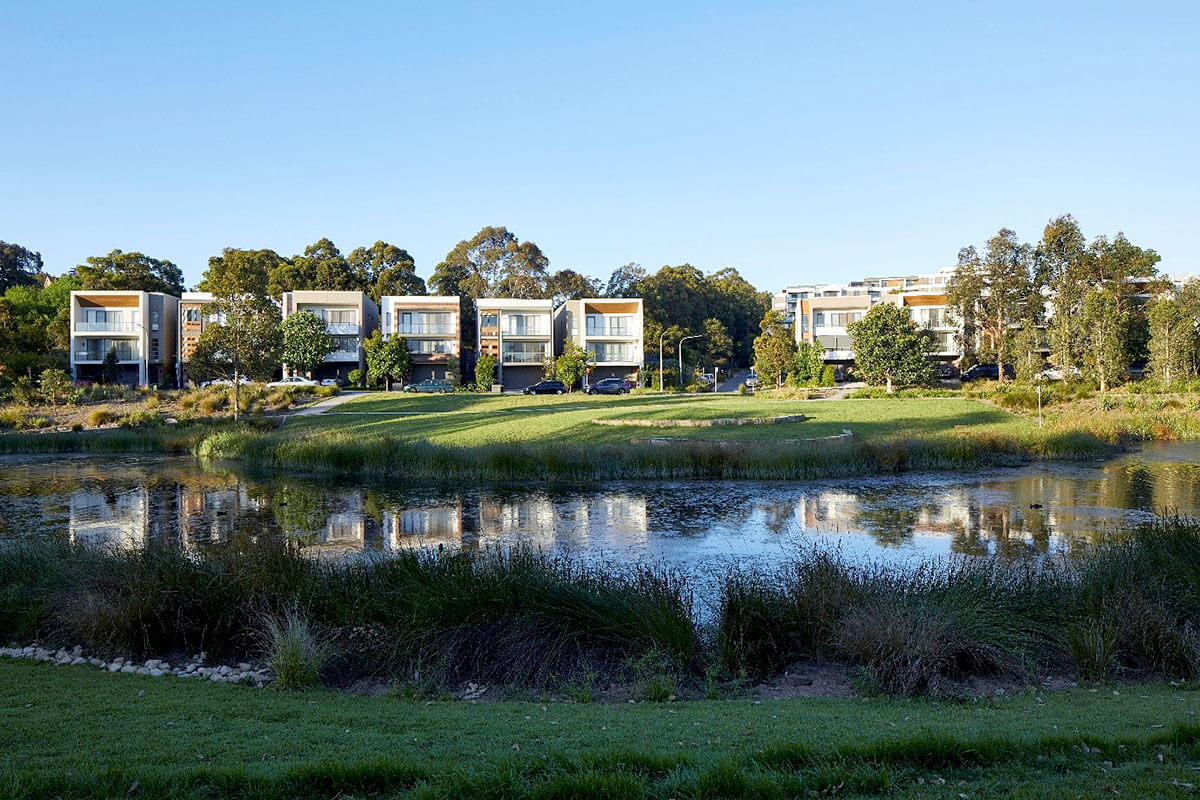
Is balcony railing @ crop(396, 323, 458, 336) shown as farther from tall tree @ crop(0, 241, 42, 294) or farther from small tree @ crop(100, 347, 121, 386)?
tall tree @ crop(0, 241, 42, 294)

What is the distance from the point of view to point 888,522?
1930 centimetres

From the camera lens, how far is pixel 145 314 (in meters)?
73.1

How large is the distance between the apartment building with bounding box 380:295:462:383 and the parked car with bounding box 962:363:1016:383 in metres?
44.4

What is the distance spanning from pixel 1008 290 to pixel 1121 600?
72.0m

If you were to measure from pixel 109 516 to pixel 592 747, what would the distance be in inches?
765

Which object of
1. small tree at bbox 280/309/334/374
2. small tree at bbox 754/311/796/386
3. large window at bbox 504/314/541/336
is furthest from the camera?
large window at bbox 504/314/541/336

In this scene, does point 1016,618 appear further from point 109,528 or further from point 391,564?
point 109,528

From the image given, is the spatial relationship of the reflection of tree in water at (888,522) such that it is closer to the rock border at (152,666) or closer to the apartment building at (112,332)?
the rock border at (152,666)

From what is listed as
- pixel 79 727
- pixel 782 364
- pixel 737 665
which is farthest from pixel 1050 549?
pixel 782 364

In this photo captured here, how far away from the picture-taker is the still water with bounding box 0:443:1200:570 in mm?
16812

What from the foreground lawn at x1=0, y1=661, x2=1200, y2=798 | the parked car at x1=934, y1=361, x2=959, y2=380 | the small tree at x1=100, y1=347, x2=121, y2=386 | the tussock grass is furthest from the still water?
the parked car at x1=934, y1=361, x2=959, y2=380

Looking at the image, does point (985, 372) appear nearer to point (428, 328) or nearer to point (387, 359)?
point (428, 328)

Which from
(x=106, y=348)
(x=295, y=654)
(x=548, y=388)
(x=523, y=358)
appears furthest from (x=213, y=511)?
(x=106, y=348)

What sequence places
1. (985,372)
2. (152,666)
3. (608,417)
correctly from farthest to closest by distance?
(985,372)
(608,417)
(152,666)
